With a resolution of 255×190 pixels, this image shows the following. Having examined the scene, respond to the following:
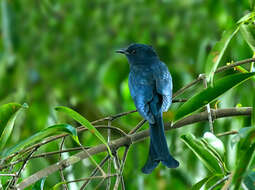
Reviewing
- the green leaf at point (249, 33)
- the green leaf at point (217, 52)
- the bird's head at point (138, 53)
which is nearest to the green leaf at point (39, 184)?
the green leaf at point (217, 52)

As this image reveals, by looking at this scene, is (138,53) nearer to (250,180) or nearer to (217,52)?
(217,52)

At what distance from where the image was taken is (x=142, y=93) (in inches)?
91.5

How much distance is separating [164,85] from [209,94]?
0.84 metres

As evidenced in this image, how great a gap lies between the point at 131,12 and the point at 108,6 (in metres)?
0.47

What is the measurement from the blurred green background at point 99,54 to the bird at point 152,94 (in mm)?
299

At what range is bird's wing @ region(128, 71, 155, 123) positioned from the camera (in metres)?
2.13

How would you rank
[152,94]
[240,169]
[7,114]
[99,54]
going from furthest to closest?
[99,54] → [152,94] → [7,114] → [240,169]

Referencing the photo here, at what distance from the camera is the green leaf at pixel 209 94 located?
4.85 ft

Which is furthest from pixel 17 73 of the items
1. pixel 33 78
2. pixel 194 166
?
pixel 194 166

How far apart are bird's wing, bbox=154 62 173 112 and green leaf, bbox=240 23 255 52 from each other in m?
0.71

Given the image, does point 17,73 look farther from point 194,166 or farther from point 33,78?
point 194,166

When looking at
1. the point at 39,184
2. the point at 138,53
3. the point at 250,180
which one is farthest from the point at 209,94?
the point at 138,53

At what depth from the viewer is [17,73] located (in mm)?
4605

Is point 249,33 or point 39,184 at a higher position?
point 249,33
